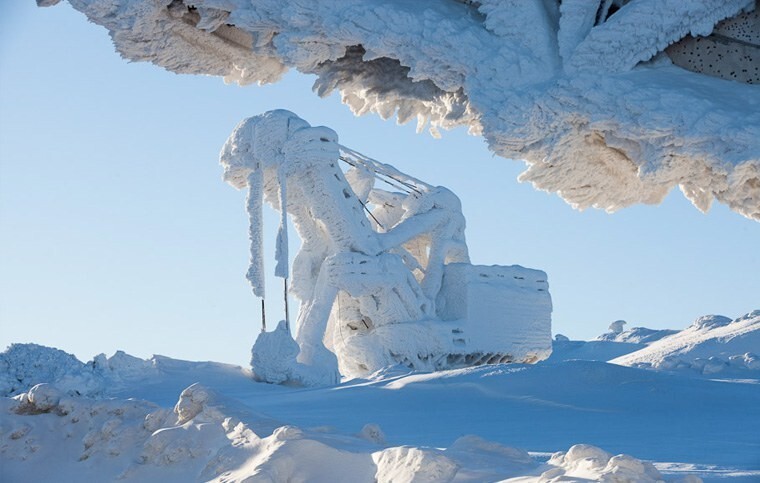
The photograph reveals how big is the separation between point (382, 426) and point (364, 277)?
3.62 m

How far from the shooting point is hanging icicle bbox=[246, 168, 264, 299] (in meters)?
8.81

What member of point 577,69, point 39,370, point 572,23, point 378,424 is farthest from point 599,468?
point 39,370

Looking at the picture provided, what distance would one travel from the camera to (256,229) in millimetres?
9055

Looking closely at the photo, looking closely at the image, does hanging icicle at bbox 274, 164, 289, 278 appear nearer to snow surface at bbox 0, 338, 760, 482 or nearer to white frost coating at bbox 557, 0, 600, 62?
snow surface at bbox 0, 338, 760, 482

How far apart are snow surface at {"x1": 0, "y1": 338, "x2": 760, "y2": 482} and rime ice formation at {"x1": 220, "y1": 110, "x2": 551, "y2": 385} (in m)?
0.88

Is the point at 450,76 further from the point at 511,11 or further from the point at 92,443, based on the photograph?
the point at 92,443

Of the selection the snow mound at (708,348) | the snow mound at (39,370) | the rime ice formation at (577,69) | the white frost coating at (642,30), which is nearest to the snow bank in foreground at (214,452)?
the snow mound at (39,370)

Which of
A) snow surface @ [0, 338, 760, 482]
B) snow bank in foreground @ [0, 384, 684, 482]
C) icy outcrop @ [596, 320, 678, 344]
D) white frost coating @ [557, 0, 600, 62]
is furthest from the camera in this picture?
icy outcrop @ [596, 320, 678, 344]

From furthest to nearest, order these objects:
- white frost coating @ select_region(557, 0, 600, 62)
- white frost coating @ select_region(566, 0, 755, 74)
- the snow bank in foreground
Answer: white frost coating @ select_region(557, 0, 600, 62)
white frost coating @ select_region(566, 0, 755, 74)
the snow bank in foreground

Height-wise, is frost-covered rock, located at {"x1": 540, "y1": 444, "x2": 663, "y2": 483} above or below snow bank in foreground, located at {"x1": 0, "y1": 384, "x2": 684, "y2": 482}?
below

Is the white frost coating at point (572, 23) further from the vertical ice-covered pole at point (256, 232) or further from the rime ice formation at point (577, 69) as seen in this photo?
the vertical ice-covered pole at point (256, 232)

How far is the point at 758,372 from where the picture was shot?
864cm

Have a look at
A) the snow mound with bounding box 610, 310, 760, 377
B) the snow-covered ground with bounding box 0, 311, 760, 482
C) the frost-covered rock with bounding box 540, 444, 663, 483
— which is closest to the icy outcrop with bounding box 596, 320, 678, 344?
the snow mound with bounding box 610, 310, 760, 377

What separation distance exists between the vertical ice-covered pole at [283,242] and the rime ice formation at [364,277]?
1cm
